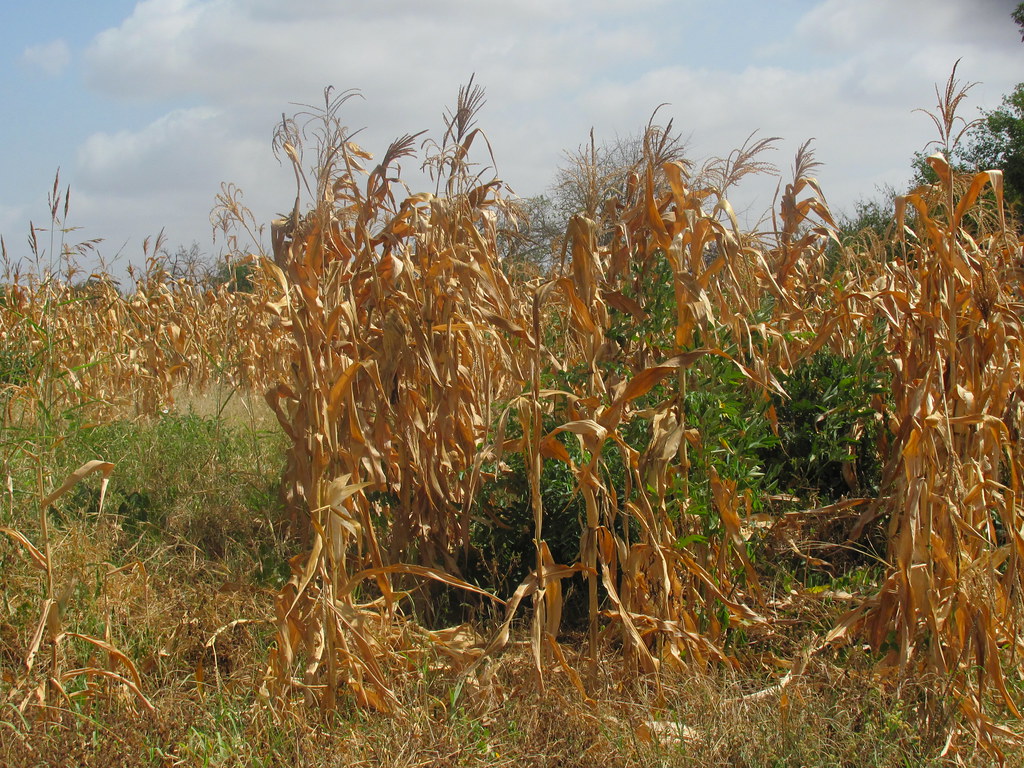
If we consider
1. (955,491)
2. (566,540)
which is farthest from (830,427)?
(566,540)

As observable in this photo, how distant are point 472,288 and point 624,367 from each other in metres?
0.61

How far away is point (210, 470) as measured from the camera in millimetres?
4137

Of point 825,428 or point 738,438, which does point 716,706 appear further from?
point 825,428

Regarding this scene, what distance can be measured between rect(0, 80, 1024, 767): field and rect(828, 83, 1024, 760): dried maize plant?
0.04 feet

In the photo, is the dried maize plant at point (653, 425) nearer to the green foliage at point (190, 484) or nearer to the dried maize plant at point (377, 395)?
the dried maize plant at point (377, 395)

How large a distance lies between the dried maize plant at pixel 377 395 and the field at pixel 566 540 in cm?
1

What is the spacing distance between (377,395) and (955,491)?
5.64 ft

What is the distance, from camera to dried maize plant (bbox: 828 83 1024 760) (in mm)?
2289

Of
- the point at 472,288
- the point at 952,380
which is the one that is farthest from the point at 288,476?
the point at 952,380

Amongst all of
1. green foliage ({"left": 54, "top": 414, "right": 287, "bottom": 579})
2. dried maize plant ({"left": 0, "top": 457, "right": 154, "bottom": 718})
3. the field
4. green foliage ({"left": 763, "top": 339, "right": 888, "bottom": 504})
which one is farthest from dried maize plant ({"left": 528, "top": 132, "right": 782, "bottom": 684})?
green foliage ({"left": 54, "top": 414, "right": 287, "bottom": 579})

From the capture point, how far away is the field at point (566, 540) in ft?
7.40

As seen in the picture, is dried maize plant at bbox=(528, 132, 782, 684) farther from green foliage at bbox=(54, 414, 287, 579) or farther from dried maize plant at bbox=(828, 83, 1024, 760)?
green foliage at bbox=(54, 414, 287, 579)

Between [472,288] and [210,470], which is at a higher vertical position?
[472,288]


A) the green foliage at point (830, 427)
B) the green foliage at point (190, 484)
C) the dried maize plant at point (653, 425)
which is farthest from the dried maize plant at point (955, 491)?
the green foliage at point (190, 484)
